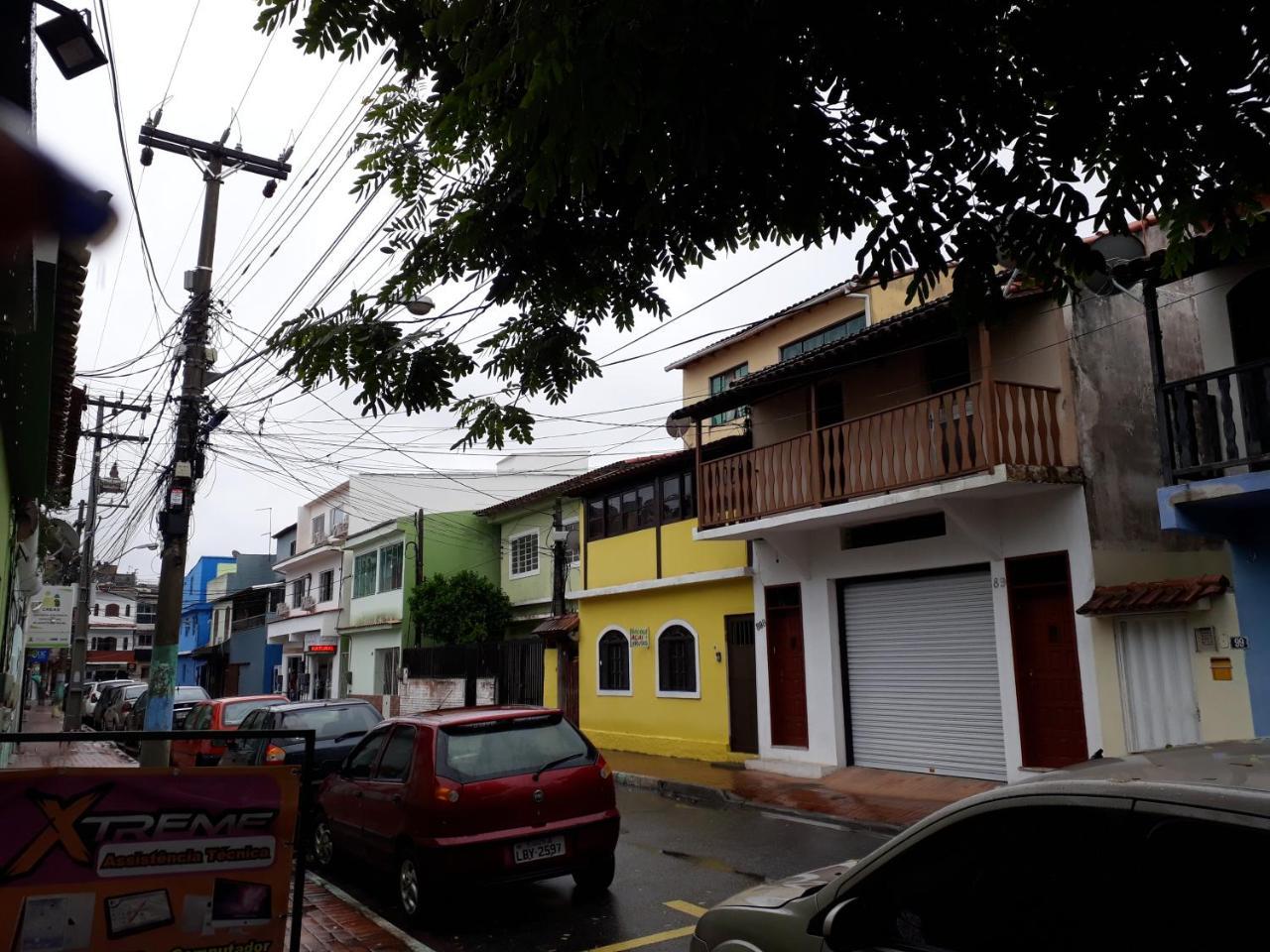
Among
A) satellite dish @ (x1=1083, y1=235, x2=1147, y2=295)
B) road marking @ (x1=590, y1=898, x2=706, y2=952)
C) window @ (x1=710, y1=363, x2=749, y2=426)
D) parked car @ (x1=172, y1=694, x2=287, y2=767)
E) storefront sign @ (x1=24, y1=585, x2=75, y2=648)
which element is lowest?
road marking @ (x1=590, y1=898, x2=706, y2=952)

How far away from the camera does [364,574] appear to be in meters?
36.5

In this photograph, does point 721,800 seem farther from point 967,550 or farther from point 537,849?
point 537,849

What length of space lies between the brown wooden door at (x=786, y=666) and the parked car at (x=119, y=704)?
19596 millimetres

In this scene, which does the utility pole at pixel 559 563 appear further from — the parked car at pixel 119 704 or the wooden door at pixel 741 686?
the parked car at pixel 119 704

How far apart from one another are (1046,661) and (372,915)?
8462 millimetres

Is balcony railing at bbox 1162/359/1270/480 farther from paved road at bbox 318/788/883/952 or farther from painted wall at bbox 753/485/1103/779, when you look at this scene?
paved road at bbox 318/788/883/952

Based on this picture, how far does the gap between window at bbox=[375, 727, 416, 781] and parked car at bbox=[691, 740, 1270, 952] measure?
471cm

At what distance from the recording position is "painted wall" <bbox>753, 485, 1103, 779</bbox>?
1138 cm

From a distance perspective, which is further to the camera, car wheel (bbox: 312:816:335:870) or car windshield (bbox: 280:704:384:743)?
car windshield (bbox: 280:704:384:743)

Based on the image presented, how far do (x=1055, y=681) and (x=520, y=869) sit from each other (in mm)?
7629

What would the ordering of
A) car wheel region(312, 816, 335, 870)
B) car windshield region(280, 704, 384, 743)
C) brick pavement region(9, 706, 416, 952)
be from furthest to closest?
car windshield region(280, 704, 384, 743), car wheel region(312, 816, 335, 870), brick pavement region(9, 706, 416, 952)

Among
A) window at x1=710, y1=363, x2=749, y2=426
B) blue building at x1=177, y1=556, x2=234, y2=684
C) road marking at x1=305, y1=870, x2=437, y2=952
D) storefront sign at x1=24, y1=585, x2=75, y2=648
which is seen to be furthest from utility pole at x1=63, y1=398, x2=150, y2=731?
blue building at x1=177, y1=556, x2=234, y2=684

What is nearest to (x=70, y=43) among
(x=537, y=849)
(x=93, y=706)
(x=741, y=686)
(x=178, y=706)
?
(x=537, y=849)

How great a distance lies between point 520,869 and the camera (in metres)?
6.81
